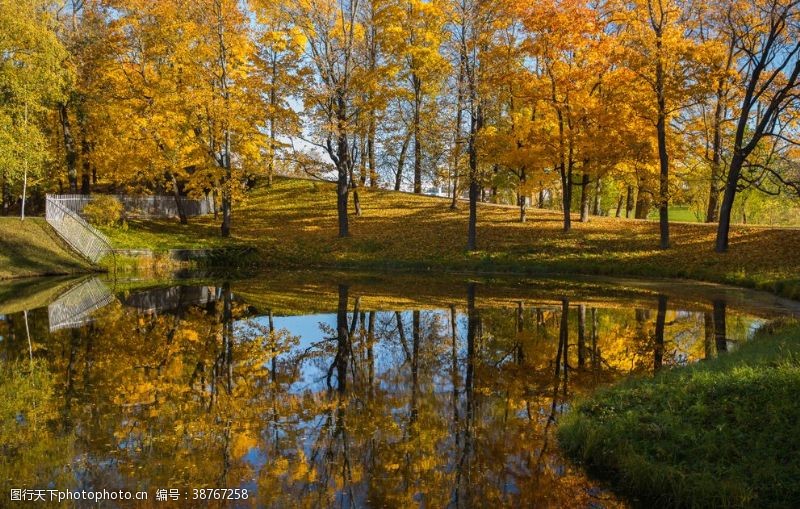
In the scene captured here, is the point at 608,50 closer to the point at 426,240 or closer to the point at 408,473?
the point at 426,240

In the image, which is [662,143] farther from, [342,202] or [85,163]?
[85,163]

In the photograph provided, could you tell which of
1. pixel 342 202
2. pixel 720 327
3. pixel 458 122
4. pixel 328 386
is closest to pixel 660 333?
pixel 720 327

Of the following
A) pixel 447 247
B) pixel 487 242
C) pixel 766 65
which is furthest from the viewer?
pixel 487 242

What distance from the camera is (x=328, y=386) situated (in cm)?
1011

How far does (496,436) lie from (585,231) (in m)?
26.1

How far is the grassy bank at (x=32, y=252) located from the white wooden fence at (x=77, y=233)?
14.8 inches

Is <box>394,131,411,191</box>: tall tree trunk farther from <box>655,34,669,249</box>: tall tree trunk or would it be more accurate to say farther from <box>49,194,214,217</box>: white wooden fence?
<box>655,34,669,249</box>: tall tree trunk

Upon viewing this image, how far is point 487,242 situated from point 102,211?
20.5 metres

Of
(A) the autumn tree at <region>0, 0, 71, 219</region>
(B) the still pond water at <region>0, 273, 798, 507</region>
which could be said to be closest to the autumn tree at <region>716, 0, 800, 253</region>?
(B) the still pond water at <region>0, 273, 798, 507</region>

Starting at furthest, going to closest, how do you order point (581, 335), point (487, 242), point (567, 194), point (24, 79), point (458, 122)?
point (458, 122) → point (487, 242) → point (567, 194) → point (24, 79) → point (581, 335)

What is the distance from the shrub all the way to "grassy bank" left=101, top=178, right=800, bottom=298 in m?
0.92

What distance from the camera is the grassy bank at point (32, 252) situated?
85.1ft

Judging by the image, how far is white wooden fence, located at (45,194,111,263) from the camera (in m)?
28.6

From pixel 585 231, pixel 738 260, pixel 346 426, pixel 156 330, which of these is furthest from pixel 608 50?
pixel 346 426
